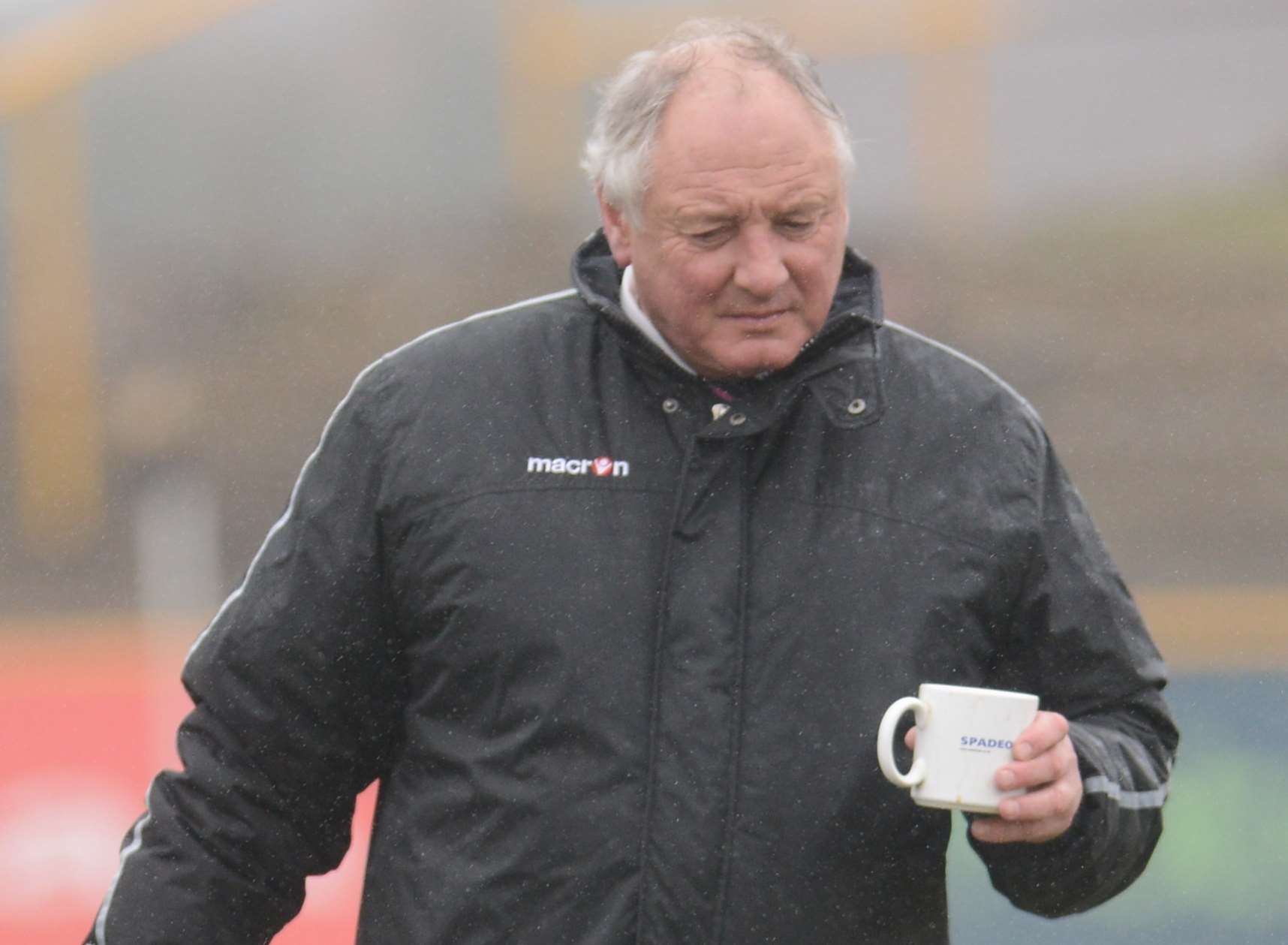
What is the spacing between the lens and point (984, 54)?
6.79 metres

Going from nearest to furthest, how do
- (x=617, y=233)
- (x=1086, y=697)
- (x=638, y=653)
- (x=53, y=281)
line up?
(x=638, y=653), (x=1086, y=697), (x=617, y=233), (x=53, y=281)

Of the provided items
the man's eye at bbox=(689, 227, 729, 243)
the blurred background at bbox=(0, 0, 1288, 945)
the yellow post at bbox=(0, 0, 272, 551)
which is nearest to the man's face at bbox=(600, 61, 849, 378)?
the man's eye at bbox=(689, 227, 729, 243)

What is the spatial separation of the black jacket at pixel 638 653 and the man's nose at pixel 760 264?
0.07 meters

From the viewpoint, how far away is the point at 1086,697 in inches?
63.5

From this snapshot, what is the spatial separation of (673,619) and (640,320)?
30 centimetres

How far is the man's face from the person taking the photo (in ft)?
5.15

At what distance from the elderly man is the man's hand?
0.01m

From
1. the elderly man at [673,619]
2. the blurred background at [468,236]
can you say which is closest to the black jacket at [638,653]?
the elderly man at [673,619]

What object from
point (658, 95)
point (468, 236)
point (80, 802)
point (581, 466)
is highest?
point (468, 236)

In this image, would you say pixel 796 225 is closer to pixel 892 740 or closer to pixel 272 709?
pixel 892 740

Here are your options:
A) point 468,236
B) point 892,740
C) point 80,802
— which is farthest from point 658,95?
point 468,236

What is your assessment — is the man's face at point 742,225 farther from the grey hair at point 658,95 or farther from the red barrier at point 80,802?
the red barrier at point 80,802

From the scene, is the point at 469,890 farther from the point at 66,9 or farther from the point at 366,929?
the point at 66,9

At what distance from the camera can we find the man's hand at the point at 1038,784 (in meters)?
1.38
